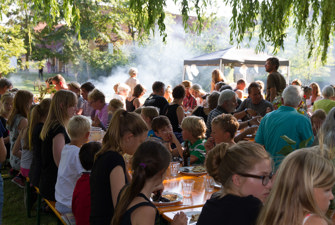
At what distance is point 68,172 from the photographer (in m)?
3.37

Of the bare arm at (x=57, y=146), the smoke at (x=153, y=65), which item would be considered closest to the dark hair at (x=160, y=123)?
the bare arm at (x=57, y=146)

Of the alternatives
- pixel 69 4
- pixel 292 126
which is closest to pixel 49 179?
pixel 69 4

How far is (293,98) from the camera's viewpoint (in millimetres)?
3816

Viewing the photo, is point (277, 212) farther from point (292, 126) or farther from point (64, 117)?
point (64, 117)

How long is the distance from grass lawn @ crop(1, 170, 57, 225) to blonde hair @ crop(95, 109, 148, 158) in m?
2.39

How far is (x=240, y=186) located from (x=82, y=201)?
1543 millimetres

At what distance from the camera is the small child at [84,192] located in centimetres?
298

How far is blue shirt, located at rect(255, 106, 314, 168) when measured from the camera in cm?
372

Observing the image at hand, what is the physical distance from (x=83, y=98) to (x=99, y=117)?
116 cm

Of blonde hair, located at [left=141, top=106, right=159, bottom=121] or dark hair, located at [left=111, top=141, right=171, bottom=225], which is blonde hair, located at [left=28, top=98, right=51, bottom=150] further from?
dark hair, located at [left=111, top=141, right=171, bottom=225]

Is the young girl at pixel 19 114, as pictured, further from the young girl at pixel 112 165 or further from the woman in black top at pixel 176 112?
the young girl at pixel 112 165

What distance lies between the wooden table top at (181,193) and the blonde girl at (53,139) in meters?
1.19

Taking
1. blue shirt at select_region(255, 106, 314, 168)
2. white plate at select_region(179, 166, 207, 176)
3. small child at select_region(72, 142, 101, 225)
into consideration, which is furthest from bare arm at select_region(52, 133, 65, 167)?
blue shirt at select_region(255, 106, 314, 168)

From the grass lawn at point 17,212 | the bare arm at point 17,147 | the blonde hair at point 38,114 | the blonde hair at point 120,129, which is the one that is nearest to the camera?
the blonde hair at point 120,129
